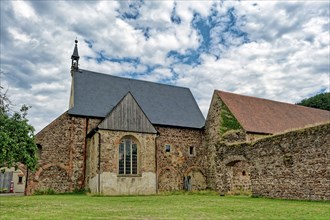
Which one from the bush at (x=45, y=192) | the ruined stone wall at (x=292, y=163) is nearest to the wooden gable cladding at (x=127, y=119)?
the bush at (x=45, y=192)

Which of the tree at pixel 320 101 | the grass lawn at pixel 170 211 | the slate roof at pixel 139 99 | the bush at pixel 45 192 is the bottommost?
the grass lawn at pixel 170 211

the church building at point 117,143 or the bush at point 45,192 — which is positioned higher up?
the church building at point 117,143

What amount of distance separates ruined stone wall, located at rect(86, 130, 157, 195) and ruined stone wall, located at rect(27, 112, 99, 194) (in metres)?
1.21

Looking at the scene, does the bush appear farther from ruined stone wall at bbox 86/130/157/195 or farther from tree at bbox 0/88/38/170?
tree at bbox 0/88/38/170

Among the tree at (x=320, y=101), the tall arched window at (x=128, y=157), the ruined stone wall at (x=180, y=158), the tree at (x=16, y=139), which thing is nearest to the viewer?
the tree at (x=16, y=139)

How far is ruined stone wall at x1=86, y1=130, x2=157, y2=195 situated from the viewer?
22266 mm

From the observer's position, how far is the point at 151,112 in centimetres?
2930

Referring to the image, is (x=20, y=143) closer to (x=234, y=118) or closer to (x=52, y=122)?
(x=52, y=122)

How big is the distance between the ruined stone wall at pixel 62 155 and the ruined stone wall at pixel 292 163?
41.3ft

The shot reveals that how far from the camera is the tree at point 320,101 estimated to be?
48.2 meters

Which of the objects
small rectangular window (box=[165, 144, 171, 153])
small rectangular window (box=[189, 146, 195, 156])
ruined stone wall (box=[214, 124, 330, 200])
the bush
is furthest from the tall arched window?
ruined stone wall (box=[214, 124, 330, 200])

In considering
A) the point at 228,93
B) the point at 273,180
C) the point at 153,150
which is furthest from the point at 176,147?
the point at 273,180

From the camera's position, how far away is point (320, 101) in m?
49.4

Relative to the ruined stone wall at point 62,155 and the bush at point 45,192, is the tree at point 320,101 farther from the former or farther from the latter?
the bush at point 45,192
